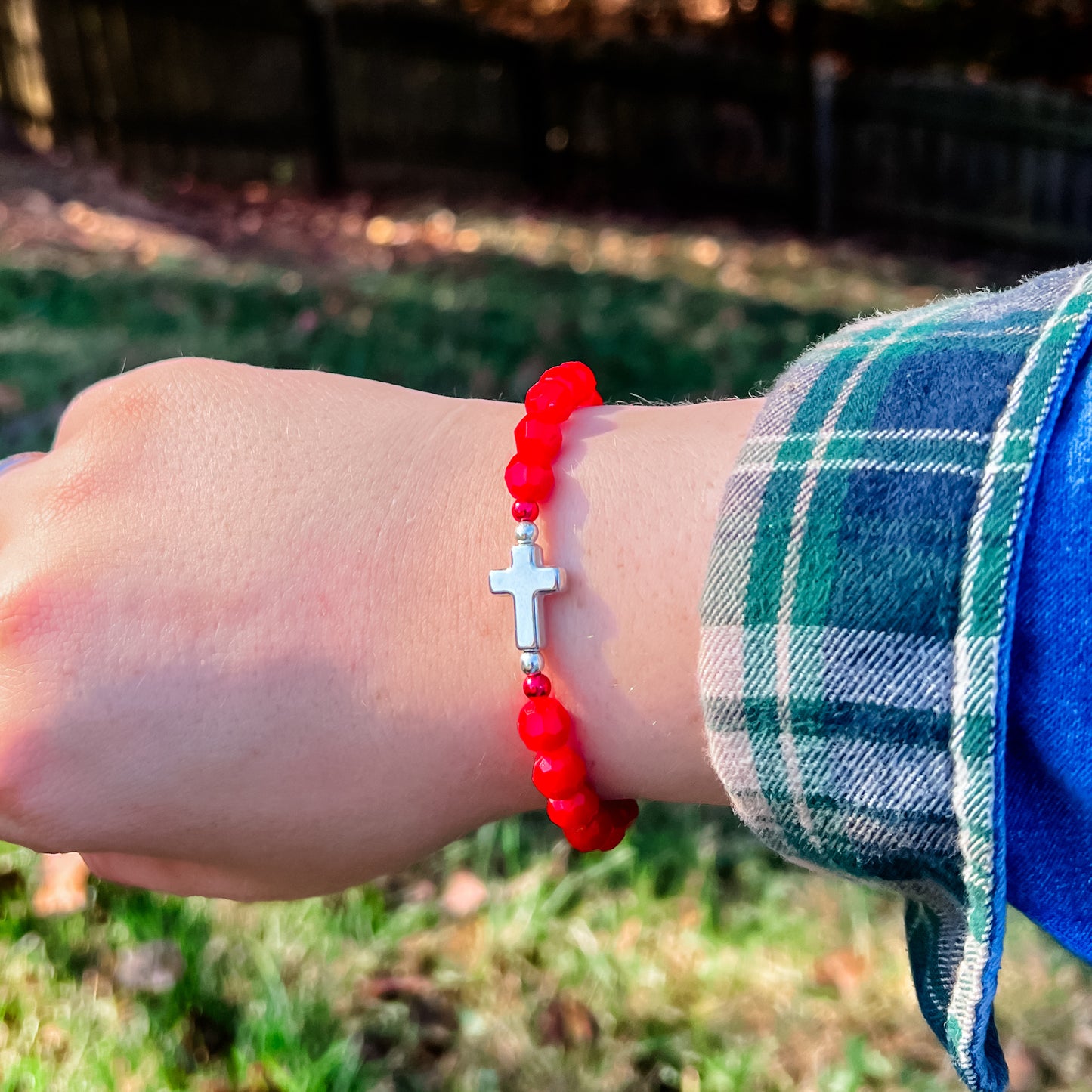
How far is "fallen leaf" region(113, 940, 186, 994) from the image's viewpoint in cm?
180

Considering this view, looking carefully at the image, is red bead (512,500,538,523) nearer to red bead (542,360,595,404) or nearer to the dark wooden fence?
red bead (542,360,595,404)

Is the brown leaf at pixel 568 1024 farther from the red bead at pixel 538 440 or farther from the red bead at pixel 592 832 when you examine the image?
the red bead at pixel 538 440

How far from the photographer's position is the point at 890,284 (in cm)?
612

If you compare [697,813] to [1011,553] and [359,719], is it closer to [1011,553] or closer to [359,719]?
[359,719]

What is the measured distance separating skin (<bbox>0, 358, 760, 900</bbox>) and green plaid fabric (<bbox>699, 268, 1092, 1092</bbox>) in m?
0.12

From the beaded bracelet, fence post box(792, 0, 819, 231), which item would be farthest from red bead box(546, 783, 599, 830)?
fence post box(792, 0, 819, 231)

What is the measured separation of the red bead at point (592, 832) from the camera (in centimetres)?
119

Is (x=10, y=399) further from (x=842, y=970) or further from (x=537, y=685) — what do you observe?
(x=537, y=685)

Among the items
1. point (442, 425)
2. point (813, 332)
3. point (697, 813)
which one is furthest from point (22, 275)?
point (442, 425)

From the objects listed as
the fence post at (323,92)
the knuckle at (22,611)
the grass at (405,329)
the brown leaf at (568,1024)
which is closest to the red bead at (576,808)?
the knuckle at (22,611)

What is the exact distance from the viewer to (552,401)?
1194 mm

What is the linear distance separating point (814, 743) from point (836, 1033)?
3.87 ft

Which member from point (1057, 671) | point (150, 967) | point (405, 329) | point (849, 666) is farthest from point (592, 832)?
point (405, 329)

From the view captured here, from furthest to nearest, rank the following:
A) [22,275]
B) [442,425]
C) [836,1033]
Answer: [22,275] < [836,1033] < [442,425]
